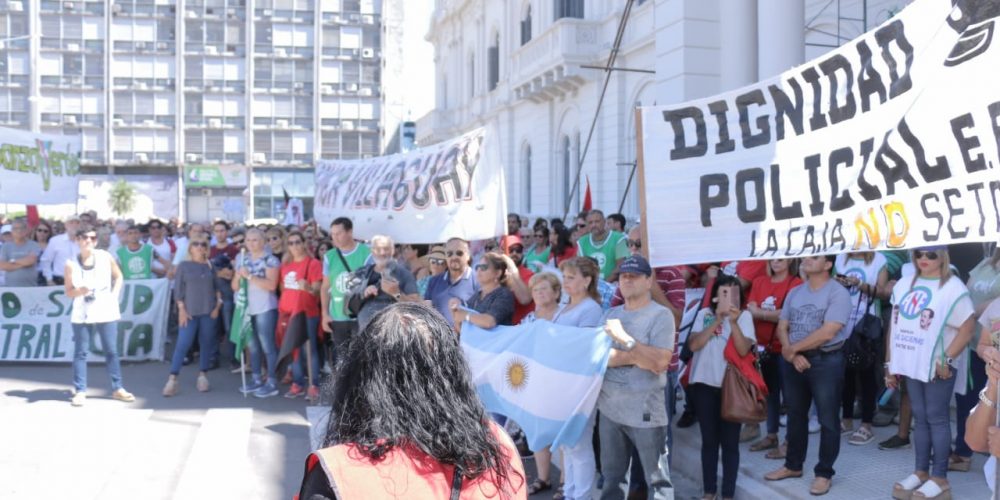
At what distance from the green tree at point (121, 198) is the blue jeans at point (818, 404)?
65142mm

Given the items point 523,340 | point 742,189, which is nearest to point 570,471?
point 523,340

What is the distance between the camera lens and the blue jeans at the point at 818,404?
5.80 metres

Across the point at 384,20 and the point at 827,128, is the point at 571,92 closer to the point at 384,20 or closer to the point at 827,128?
the point at 827,128

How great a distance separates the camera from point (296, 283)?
9.74 m

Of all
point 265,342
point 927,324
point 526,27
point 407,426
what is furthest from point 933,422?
point 526,27

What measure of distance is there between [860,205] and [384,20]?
65.1 m

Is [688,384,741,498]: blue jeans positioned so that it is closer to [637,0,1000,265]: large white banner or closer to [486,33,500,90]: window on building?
[637,0,1000,265]: large white banner

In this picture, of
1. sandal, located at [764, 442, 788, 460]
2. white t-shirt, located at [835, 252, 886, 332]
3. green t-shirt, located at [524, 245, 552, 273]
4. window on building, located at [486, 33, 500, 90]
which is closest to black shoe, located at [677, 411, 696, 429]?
sandal, located at [764, 442, 788, 460]

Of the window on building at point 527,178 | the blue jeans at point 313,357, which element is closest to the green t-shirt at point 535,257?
the blue jeans at point 313,357

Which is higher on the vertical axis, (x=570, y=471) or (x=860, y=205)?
(x=860, y=205)

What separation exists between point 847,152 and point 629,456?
7.29 feet

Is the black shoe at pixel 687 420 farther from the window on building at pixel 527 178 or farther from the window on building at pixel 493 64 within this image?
the window on building at pixel 493 64

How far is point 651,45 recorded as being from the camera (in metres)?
20.7

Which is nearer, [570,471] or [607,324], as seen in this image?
[607,324]
